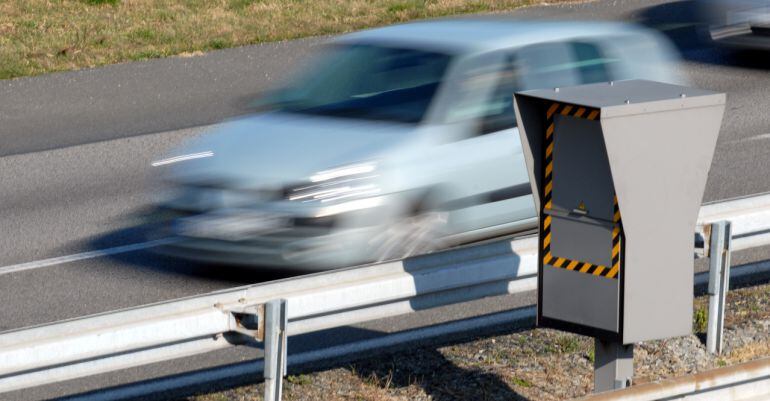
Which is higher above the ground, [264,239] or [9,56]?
[9,56]

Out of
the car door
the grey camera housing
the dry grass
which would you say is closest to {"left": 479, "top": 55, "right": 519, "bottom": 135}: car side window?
the car door

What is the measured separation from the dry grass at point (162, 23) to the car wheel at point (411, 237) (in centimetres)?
849

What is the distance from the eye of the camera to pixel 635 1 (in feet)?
64.5

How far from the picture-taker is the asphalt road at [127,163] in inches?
335

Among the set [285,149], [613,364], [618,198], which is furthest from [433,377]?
[285,149]

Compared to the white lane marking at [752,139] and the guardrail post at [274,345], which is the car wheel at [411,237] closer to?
the guardrail post at [274,345]

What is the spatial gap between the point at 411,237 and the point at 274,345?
116 inches

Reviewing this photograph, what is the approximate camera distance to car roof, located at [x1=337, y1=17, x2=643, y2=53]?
9.17 m

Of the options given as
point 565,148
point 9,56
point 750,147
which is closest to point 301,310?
point 565,148

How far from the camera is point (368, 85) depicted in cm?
938

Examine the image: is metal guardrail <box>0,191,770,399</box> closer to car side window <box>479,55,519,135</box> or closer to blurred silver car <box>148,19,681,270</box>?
blurred silver car <box>148,19,681,270</box>

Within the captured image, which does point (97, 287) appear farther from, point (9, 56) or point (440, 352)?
point (9, 56)

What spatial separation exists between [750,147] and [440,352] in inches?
238

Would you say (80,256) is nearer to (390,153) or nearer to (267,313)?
(390,153)
